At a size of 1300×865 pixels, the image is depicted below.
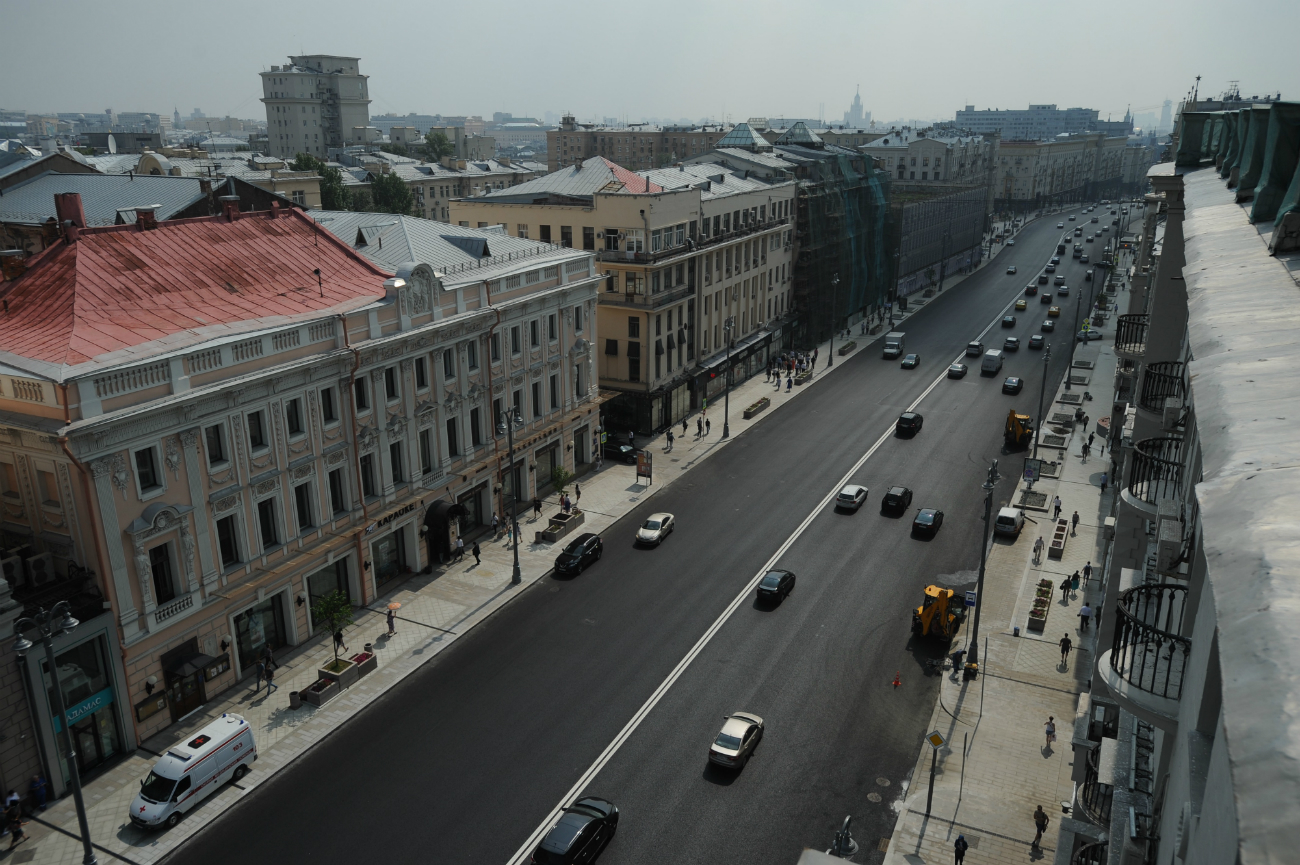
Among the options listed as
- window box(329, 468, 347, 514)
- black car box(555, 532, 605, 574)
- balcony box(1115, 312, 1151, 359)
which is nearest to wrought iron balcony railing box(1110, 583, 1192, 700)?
balcony box(1115, 312, 1151, 359)

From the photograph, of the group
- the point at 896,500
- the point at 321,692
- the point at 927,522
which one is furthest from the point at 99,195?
the point at 927,522

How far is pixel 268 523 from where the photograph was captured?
1474 inches

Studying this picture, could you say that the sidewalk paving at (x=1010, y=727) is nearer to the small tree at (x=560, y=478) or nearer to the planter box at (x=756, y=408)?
the small tree at (x=560, y=478)

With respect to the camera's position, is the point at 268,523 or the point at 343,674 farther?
the point at 268,523

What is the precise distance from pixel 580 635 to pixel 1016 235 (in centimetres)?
17210

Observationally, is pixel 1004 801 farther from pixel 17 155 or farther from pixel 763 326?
pixel 17 155

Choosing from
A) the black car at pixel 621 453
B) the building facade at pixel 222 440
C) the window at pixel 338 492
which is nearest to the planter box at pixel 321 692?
the building facade at pixel 222 440

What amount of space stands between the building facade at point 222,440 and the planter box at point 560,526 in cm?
351

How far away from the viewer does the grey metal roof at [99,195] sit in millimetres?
58469

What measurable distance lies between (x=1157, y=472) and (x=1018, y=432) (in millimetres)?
51615

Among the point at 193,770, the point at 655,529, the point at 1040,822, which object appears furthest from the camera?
the point at 655,529

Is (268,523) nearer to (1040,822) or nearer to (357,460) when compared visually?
(357,460)

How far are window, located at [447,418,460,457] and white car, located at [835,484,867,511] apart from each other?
73.6 feet

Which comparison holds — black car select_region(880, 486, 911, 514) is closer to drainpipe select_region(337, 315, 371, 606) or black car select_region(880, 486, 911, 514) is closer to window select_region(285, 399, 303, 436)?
drainpipe select_region(337, 315, 371, 606)
